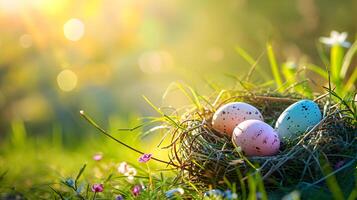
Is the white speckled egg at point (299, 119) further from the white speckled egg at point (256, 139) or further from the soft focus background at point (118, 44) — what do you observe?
the soft focus background at point (118, 44)

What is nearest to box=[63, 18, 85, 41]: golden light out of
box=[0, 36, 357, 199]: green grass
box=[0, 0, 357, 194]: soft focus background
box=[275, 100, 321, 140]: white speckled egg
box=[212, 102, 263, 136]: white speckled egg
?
box=[0, 0, 357, 194]: soft focus background

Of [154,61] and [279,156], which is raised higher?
[154,61]

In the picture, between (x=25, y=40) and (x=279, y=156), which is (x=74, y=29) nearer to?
(x=25, y=40)

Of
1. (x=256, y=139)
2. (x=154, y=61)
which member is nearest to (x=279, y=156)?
(x=256, y=139)

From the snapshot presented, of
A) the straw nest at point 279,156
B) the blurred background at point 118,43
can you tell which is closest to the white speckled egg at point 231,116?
the straw nest at point 279,156

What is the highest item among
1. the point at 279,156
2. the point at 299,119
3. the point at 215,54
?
the point at 215,54

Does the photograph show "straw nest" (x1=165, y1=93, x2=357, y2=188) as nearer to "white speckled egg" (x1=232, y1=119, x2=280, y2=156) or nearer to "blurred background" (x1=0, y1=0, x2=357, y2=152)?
"white speckled egg" (x1=232, y1=119, x2=280, y2=156)
